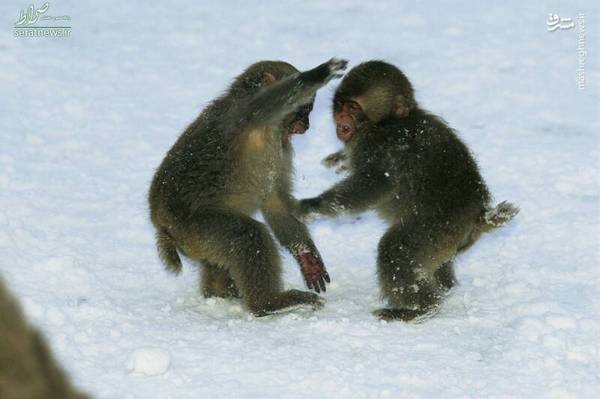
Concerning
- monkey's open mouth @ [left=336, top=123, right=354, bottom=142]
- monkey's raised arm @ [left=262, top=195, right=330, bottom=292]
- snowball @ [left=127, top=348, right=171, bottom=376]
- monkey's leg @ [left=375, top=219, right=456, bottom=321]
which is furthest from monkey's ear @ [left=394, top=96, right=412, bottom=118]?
snowball @ [left=127, top=348, right=171, bottom=376]

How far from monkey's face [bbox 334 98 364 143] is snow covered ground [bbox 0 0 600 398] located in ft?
1.83

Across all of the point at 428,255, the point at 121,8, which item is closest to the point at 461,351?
the point at 428,255

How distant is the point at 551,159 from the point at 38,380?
7.61 meters

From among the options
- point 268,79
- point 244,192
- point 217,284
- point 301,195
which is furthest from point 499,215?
point 301,195

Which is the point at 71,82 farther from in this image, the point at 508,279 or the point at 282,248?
the point at 508,279

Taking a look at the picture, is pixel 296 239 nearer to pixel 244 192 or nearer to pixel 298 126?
pixel 244 192

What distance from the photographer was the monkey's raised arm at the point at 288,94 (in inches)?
255

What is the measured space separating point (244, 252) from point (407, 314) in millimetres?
1136

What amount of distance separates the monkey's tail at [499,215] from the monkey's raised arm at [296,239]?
1.15m

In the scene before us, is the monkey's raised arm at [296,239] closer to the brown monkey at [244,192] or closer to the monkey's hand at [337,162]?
the brown monkey at [244,192]

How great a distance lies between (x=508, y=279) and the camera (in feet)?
24.0

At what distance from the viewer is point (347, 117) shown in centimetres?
710

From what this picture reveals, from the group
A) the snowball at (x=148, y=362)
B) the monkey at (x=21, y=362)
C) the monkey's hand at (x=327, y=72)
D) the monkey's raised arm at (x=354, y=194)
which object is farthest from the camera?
the monkey's raised arm at (x=354, y=194)

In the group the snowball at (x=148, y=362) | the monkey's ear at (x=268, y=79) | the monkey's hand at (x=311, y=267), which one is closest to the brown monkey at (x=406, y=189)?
the monkey's hand at (x=311, y=267)
